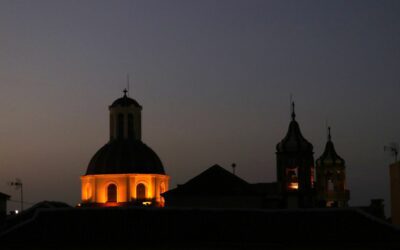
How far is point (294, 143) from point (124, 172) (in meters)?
20.8

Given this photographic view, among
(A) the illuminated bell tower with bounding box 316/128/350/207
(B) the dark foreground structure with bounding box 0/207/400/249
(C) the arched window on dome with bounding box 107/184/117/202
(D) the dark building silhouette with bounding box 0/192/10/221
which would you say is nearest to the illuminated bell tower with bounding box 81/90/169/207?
(C) the arched window on dome with bounding box 107/184/117/202

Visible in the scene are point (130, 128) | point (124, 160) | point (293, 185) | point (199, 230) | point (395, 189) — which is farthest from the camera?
point (130, 128)

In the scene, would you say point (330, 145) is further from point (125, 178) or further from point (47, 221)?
point (47, 221)

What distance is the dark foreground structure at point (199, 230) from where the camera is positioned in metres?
45.4

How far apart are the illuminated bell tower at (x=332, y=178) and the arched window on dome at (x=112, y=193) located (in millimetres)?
17504

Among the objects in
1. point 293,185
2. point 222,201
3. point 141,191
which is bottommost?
point 222,201

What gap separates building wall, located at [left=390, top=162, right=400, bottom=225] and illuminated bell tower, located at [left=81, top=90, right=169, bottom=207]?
1395 inches

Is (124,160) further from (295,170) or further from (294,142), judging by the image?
(295,170)

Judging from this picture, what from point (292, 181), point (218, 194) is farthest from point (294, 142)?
point (218, 194)

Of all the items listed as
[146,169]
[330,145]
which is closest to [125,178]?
[146,169]

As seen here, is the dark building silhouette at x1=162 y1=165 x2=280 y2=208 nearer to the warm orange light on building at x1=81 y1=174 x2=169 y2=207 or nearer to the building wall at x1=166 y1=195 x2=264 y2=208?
the building wall at x1=166 y1=195 x2=264 y2=208

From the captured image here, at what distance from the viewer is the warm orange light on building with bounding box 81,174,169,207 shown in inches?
3302

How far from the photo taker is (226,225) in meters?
47.2

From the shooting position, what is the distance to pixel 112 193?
277 ft
